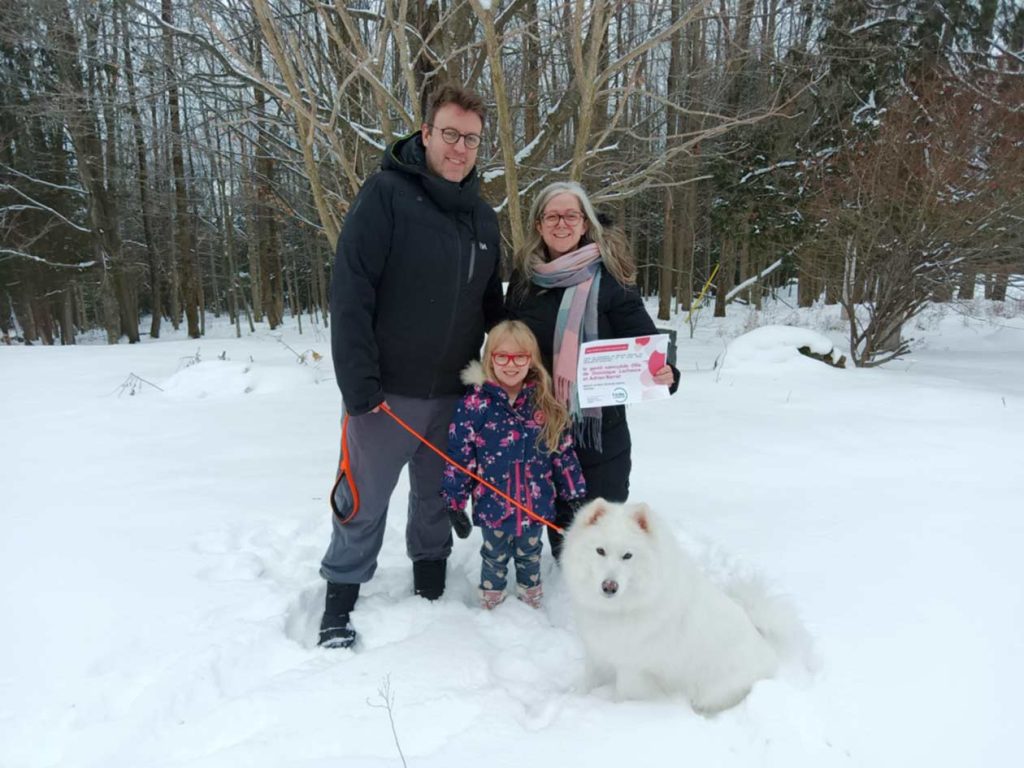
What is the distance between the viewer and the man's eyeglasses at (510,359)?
8.34ft

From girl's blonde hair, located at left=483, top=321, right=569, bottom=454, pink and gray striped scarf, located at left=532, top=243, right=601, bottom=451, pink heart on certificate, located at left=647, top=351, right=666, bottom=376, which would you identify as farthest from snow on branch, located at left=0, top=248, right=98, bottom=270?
pink heart on certificate, located at left=647, top=351, right=666, bottom=376

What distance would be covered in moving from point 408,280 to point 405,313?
0.49 ft

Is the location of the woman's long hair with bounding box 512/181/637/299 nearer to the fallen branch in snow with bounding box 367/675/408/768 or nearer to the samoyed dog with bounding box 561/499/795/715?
the samoyed dog with bounding box 561/499/795/715

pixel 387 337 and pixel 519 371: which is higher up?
pixel 387 337

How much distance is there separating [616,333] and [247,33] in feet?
19.0

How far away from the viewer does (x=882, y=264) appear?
8.55 metres

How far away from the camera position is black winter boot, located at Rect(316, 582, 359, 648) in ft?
8.22

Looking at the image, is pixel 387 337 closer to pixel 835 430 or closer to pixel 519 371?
pixel 519 371

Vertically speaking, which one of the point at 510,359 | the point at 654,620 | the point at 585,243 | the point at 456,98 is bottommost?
the point at 654,620

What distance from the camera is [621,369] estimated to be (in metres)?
2.56

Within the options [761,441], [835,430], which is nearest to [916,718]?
[761,441]

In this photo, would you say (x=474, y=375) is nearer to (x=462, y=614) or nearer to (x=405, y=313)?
(x=405, y=313)

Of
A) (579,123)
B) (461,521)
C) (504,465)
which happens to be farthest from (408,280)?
(579,123)

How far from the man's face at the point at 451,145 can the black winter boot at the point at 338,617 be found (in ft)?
6.70
